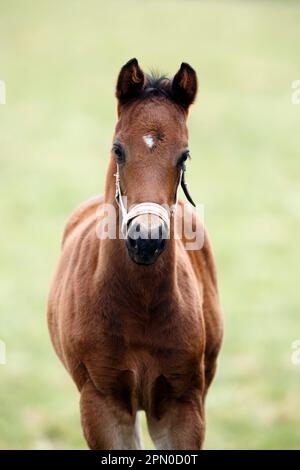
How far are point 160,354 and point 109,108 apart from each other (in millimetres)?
25147

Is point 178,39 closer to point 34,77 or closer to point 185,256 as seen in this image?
point 34,77

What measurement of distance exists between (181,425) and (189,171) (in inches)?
814

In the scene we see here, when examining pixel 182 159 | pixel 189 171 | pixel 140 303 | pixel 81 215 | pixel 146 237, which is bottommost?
pixel 140 303

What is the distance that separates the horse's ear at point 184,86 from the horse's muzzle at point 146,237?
86 cm

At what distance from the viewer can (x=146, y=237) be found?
4379mm

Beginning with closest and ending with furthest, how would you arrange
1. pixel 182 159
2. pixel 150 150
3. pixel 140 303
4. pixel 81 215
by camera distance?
pixel 150 150 < pixel 182 159 < pixel 140 303 < pixel 81 215

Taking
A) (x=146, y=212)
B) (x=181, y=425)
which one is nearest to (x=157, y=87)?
(x=146, y=212)

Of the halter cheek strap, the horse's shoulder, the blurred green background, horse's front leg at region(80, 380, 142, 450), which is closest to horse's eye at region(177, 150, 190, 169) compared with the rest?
the halter cheek strap

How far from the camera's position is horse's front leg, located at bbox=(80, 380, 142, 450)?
16.9 ft

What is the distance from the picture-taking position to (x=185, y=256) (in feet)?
18.5

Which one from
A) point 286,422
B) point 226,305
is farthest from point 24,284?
point 286,422

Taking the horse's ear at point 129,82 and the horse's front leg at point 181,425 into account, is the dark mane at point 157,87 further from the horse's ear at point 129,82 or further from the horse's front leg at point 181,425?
the horse's front leg at point 181,425

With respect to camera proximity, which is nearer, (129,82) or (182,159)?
(182,159)

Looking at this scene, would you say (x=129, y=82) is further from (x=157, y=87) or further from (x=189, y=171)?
(x=189, y=171)
